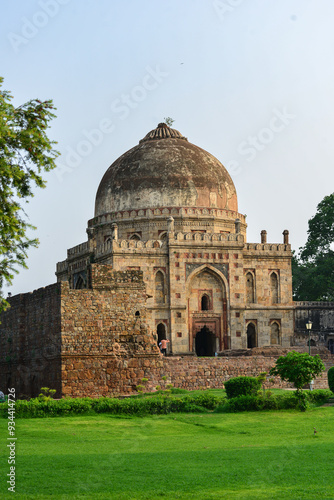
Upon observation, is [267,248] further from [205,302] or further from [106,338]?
[106,338]

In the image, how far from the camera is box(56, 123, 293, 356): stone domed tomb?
44.0 meters

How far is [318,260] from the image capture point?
61.3 m

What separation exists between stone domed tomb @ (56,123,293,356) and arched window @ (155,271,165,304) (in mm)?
50

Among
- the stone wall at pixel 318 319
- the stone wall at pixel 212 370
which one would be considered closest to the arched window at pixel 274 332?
the stone wall at pixel 318 319

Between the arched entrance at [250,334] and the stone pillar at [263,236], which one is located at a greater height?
the stone pillar at [263,236]

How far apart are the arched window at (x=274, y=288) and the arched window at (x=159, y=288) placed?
630 centimetres

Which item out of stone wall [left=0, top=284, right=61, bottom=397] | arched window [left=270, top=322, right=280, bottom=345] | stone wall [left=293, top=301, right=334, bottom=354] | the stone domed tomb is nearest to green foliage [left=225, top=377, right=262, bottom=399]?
stone wall [left=0, top=284, right=61, bottom=397]

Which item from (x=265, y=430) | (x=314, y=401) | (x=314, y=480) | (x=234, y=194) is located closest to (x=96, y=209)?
(x=234, y=194)

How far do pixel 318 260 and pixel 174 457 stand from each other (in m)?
48.5

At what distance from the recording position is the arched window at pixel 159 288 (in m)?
44.0

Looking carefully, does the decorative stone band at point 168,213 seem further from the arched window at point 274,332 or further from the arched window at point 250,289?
the arched window at point 274,332

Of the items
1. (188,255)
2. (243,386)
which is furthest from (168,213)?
(243,386)

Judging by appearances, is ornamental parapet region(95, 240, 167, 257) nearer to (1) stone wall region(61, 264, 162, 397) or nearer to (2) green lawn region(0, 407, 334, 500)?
(1) stone wall region(61, 264, 162, 397)

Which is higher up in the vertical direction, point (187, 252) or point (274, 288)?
point (187, 252)
